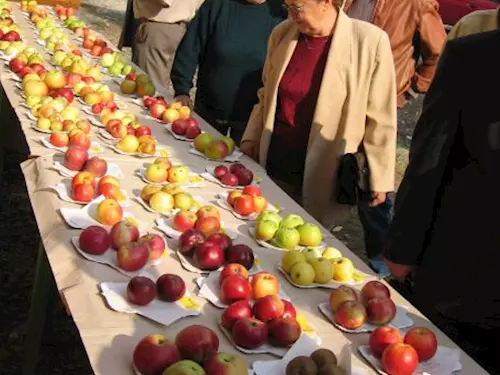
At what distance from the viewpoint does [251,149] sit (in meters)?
3.87

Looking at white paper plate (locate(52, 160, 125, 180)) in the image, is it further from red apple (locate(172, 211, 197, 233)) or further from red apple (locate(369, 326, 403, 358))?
red apple (locate(369, 326, 403, 358))

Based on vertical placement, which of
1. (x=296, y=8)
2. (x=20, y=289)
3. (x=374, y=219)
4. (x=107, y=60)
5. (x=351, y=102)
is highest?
(x=296, y=8)

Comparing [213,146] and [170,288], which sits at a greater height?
[170,288]

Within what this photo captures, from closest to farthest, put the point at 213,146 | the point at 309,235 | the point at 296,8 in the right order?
the point at 309,235, the point at 296,8, the point at 213,146

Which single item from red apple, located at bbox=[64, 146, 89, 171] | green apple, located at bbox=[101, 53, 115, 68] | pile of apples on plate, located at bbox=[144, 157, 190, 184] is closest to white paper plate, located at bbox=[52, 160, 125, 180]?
red apple, located at bbox=[64, 146, 89, 171]

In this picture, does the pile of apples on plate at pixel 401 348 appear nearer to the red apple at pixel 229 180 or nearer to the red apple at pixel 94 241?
the red apple at pixel 94 241

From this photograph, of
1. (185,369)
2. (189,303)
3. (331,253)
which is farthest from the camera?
(331,253)

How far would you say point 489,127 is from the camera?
85.8 inches

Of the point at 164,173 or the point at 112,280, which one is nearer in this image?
the point at 112,280

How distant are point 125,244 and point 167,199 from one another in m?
0.52

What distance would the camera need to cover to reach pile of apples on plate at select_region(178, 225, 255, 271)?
2438 millimetres

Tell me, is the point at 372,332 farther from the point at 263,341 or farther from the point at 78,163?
the point at 78,163

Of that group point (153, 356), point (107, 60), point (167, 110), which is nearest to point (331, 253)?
point (153, 356)

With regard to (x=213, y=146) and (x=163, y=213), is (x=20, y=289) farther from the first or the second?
(x=163, y=213)
